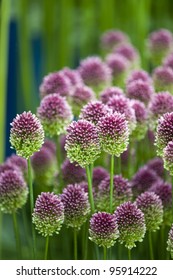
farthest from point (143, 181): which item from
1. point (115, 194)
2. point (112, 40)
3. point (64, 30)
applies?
point (64, 30)

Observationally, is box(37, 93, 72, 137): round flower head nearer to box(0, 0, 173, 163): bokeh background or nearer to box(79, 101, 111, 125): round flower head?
box(79, 101, 111, 125): round flower head

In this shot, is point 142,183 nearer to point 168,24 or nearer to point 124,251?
point 124,251

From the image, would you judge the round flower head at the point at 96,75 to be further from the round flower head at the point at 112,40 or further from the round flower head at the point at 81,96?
the round flower head at the point at 112,40

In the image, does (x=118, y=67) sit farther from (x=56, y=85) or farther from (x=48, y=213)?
(x=48, y=213)

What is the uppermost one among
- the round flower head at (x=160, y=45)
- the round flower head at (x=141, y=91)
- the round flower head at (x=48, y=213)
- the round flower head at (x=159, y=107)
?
the round flower head at (x=160, y=45)

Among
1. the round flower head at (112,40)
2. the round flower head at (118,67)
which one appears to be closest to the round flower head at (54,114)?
the round flower head at (118,67)
